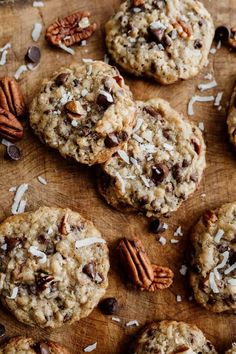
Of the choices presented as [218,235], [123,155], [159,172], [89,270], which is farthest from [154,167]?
[89,270]

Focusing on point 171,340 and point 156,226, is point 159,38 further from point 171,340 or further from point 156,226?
point 171,340

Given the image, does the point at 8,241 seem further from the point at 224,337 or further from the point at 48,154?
the point at 224,337

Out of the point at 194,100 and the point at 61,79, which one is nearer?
the point at 61,79

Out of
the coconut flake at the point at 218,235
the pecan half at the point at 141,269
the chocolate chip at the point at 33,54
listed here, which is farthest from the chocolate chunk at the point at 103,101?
the coconut flake at the point at 218,235

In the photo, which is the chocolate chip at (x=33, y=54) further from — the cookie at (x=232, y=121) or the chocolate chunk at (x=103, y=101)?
the cookie at (x=232, y=121)

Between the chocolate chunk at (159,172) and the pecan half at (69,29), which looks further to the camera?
the pecan half at (69,29)

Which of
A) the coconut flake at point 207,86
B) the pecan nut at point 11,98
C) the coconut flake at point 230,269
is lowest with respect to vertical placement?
the coconut flake at point 230,269
